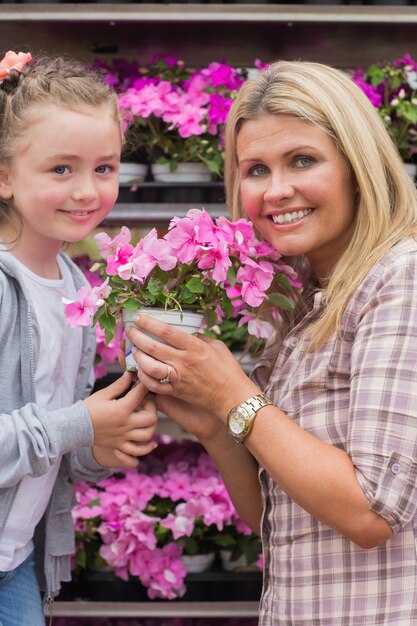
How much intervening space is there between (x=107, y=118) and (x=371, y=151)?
0.53 metres

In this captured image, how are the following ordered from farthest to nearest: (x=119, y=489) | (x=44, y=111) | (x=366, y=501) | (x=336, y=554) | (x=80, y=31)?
(x=80, y=31), (x=119, y=489), (x=44, y=111), (x=336, y=554), (x=366, y=501)

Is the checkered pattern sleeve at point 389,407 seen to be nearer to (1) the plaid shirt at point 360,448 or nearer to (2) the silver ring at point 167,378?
(1) the plaid shirt at point 360,448

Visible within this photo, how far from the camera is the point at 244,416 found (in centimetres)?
151

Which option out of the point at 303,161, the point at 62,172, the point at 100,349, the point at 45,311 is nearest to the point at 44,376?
the point at 45,311

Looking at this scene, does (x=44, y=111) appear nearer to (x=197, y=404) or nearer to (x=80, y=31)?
(x=197, y=404)

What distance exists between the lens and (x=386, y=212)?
1565 mm

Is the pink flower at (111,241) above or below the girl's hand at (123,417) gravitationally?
above

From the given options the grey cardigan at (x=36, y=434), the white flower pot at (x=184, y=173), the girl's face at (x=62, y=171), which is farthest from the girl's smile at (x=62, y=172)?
A: the white flower pot at (x=184, y=173)

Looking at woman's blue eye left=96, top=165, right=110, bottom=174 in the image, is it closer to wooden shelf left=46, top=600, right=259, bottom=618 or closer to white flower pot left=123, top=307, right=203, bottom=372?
white flower pot left=123, top=307, right=203, bottom=372

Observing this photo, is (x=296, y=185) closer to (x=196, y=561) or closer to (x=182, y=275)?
(x=182, y=275)

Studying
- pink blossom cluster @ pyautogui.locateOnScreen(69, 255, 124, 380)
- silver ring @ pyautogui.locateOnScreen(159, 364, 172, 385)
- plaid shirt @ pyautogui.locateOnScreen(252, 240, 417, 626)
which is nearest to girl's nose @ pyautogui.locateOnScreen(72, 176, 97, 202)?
silver ring @ pyautogui.locateOnScreen(159, 364, 172, 385)

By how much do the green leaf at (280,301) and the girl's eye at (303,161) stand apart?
0.25 metres

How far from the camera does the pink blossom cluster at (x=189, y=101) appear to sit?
8.91 ft

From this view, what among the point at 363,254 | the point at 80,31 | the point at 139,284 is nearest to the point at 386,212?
the point at 363,254
